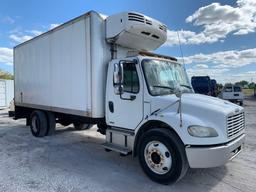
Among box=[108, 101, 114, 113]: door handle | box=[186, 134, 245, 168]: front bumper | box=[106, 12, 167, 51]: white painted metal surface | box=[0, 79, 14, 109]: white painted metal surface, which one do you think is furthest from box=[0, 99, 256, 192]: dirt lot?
box=[0, 79, 14, 109]: white painted metal surface

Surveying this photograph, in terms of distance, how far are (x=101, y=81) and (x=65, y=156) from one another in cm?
218

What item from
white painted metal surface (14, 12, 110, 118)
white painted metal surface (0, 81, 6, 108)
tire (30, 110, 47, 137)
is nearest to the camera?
white painted metal surface (14, 12, 110, 118)

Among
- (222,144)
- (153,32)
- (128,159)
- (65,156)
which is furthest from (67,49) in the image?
(222,144)

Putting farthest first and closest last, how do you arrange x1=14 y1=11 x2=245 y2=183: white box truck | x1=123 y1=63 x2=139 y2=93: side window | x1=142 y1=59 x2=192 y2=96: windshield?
x1=123 y1=63 x2=139 y2=93: side window < x1=142 y1=59 x2=192 y2=96: windshield < x1=14 y1=11 x2=245 y2=183: white box truck

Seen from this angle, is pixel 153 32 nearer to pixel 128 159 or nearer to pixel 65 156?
pixel 128 159

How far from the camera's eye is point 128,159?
5871 mm

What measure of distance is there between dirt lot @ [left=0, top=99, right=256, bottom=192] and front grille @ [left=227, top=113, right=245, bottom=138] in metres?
0.93

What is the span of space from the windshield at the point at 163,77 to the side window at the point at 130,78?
23cm

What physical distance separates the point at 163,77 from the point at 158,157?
1673 mm

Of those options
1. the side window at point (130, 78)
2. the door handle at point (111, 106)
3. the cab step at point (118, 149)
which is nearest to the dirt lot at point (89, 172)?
the cab step at point (118, 149)

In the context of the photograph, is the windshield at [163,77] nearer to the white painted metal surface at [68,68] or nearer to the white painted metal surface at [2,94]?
the white painted metal surface at [68,68]

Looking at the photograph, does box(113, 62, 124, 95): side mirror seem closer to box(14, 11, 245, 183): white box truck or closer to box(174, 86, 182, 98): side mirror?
box(14, 11, 245, 183): white box truck

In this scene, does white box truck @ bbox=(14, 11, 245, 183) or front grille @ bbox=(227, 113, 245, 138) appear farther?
front grille @ bbox=(227, 113, 245, 138)

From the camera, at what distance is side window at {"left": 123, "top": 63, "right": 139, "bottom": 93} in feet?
16.3
